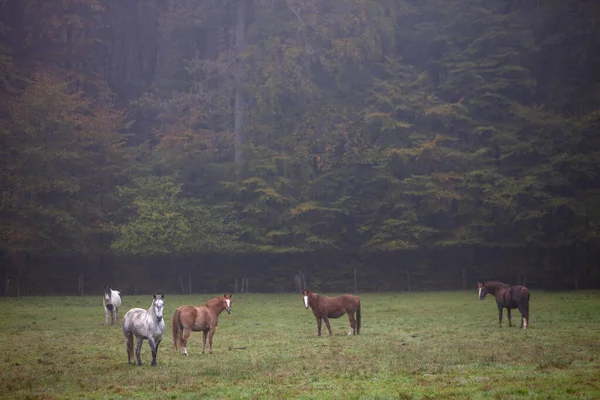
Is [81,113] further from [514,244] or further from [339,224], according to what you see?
[514,244]

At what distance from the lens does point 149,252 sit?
50344mm

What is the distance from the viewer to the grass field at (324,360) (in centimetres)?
1326

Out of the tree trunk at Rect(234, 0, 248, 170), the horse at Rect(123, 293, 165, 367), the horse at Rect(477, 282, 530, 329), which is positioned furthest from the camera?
the tree trunk at Rect(234, 0, 248, 170)

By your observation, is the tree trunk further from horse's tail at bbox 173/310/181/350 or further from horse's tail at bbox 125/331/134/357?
horse's tail at bbox 125/331/134/357

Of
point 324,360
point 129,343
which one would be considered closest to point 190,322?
point 129,343

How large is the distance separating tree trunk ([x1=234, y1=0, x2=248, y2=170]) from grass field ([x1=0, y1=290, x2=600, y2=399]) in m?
26.1

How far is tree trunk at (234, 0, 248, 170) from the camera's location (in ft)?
185

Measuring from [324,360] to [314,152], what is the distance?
4033cm

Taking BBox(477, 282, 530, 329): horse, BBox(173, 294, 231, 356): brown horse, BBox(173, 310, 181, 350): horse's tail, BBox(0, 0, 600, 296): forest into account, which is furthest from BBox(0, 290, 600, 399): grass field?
BBox(0, 0, 600, 296): forest

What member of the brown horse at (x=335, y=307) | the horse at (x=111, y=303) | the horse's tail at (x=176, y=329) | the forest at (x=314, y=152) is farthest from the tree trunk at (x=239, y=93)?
the horse's tail at (x=176, y=329)

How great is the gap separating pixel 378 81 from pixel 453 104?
6.51 metres

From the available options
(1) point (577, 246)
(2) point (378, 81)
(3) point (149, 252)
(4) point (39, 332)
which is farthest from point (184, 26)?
(4) point (39, 332)

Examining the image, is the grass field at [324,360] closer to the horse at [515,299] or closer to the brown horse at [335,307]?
the brown horse at [335,307]

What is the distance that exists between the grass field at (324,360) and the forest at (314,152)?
2053 cm
